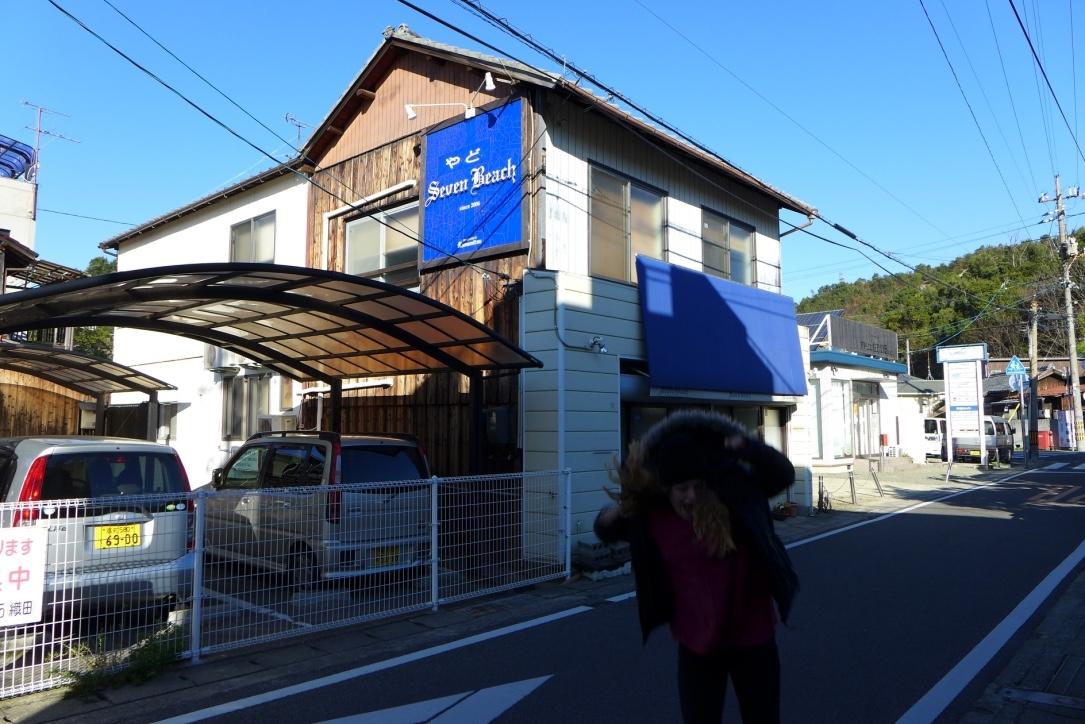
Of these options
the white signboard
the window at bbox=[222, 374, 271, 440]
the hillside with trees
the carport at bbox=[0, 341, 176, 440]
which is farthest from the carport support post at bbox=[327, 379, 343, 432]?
the hillside with trees

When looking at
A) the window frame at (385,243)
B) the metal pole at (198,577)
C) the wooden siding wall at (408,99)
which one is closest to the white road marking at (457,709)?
the metal pole at (198,577)

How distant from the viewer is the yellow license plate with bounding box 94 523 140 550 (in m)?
5.07

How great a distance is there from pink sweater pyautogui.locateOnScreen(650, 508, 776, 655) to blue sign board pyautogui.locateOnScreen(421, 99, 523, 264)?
7.78m

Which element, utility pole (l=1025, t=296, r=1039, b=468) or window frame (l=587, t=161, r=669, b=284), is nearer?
window frame (l=587, t=161, r=669, b=284)

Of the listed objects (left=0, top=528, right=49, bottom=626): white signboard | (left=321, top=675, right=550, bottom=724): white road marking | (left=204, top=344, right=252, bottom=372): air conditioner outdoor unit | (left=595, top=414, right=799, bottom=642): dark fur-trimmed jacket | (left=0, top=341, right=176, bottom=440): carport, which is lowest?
(left=321, top=675, right=550, bottom=724): white road marking

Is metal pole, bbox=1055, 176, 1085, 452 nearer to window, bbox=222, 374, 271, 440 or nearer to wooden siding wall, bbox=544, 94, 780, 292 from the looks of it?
wooden siding wall, bbox=544, 94, 780, 292

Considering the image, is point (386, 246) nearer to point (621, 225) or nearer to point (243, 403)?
point (621, 225)

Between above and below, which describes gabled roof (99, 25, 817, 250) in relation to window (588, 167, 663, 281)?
above

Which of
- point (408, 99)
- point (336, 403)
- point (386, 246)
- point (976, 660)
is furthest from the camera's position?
point (386, 246)

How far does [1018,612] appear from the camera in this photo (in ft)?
22.7

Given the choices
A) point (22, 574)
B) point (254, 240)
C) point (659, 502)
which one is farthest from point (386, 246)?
point (659, 502)

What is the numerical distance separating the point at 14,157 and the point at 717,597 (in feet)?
113

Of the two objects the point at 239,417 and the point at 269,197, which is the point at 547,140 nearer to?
the point at 269,197

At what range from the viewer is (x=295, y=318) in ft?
30.1
